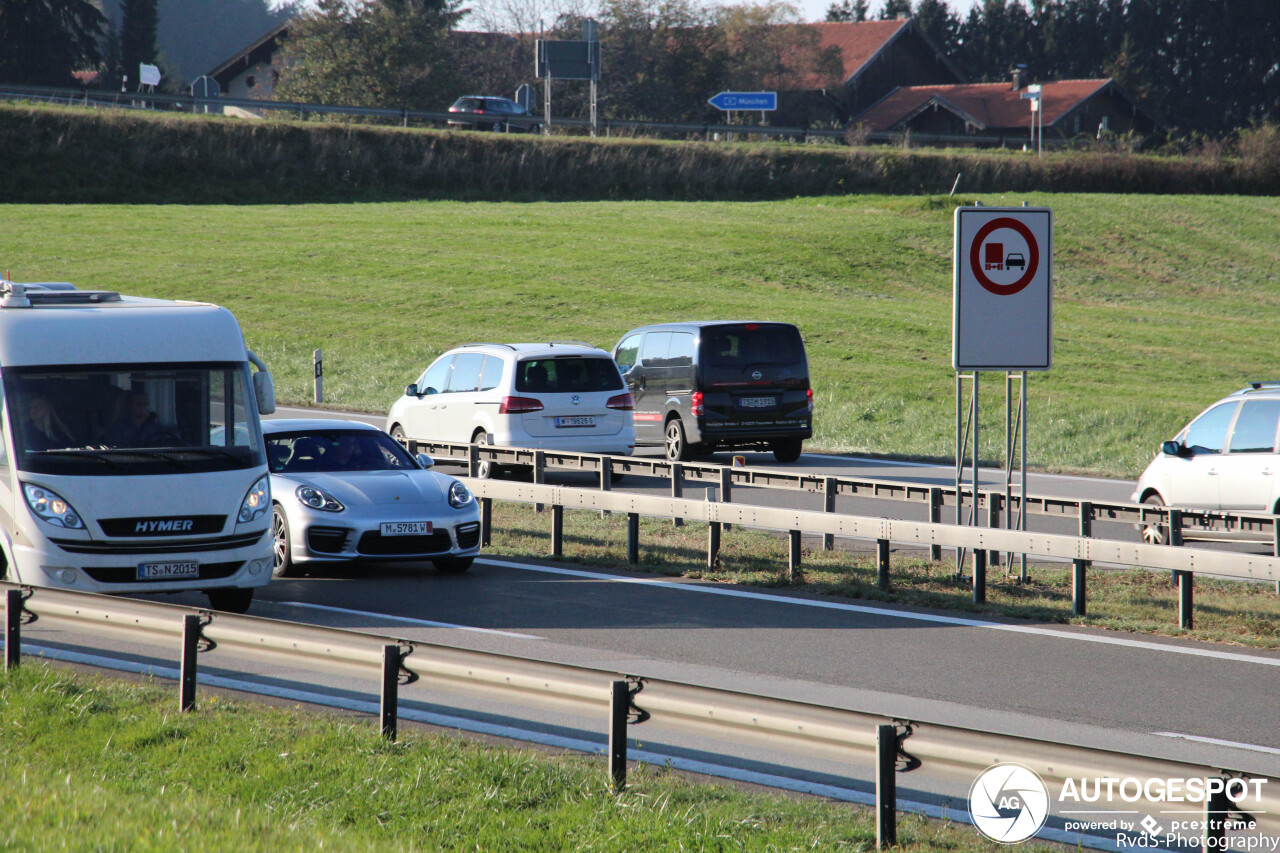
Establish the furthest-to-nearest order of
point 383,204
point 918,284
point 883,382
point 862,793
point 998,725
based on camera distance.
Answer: point 383,204 → point 918,284 → point 883,382 → point 998,725 → point 862,793

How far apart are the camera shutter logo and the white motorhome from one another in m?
6.41

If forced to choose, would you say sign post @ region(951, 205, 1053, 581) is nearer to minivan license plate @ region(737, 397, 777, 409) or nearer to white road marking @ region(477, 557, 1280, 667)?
white road marking @ region(477, 557, 1280, 667)

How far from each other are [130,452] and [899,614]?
5.91 meters

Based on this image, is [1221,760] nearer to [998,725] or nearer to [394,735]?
[998,725]

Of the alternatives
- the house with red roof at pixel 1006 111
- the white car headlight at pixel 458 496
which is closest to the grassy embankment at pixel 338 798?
the white car headlight at pixel 458 496

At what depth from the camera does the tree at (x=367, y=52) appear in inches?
2849

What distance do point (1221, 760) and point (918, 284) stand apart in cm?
3779

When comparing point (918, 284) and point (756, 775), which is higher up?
point (918, 284)

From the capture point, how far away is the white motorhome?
9.73 metres

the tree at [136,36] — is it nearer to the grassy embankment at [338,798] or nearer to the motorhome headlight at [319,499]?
the motorhome headlight at [319,499]

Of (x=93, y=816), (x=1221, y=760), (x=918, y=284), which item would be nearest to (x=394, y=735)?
(x=93, y=816)

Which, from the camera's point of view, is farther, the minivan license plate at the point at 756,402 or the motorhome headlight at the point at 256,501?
the minivan license plate at the point at 756,402

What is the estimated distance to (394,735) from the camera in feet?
22.0

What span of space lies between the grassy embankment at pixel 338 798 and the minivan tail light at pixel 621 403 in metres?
11.4
